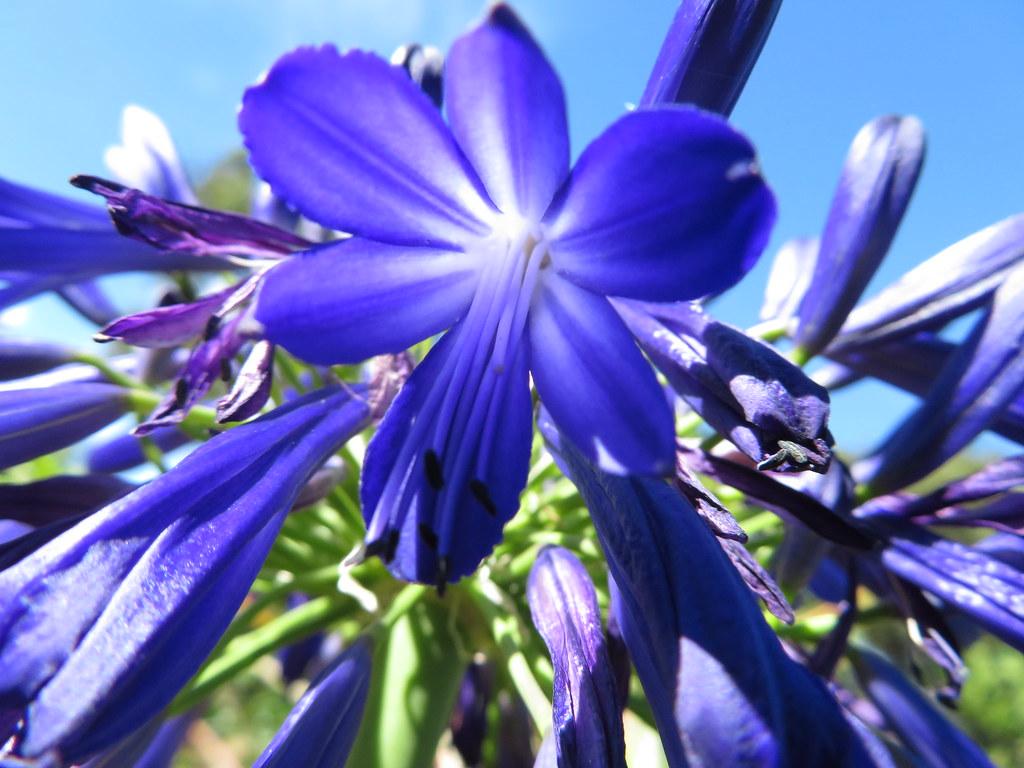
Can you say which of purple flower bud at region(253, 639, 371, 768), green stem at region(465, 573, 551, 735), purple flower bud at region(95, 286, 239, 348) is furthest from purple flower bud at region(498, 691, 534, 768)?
purple flower bud at region(95, 286, 239, 348)

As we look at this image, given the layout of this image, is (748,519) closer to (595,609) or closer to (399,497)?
(595,609)

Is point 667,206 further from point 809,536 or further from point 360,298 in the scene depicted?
point 809,536

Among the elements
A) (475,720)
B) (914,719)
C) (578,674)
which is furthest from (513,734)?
(578,674)

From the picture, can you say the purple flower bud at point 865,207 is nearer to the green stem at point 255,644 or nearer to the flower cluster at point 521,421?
the flower cluster at point 521,421

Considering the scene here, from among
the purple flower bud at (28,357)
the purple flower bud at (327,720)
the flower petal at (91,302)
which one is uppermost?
the purple flower bud at (28,357)

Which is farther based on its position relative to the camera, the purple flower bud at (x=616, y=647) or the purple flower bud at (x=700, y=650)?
the purple flower bud at (x=616, y=647)

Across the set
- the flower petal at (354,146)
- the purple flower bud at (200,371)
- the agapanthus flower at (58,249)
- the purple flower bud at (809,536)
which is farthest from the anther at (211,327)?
the purple flower bud at (809,536)

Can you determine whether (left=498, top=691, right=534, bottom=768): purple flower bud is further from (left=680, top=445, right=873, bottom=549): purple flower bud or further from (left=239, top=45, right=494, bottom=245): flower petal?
(left=239, top=45, right=494, bottom=245): flower petal
